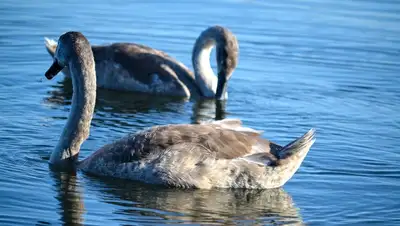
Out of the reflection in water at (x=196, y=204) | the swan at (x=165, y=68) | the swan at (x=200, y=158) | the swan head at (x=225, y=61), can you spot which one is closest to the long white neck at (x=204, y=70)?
the swan at (x=165, y=68)

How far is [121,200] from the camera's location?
1058 centimetres

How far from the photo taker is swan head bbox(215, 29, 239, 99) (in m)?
16.5

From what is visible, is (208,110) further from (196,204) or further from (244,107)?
(196,204)

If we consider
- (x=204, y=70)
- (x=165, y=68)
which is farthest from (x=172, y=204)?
(x=204, y=70)

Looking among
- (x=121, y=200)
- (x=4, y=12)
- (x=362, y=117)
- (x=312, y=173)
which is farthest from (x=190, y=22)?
(x=121, y=200)

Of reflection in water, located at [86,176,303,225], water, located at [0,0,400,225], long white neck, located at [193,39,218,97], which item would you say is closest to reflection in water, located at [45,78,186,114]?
water, located at [0,0,400,225]

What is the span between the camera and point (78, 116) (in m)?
11.9

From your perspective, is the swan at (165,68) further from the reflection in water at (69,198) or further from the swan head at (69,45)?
the reflection in water at (69,198)

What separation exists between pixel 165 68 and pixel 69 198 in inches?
265

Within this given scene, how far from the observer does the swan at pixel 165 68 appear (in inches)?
663

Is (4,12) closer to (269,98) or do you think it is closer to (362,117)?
(269,98)

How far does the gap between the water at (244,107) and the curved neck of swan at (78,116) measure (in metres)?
0.30

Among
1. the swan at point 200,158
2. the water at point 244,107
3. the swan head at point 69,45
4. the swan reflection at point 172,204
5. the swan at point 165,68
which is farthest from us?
the swan at point 165,68

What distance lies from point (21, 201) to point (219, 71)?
6.96 m
